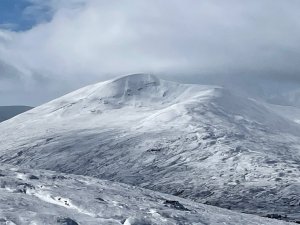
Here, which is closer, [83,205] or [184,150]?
[83,205]

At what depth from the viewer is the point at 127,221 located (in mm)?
27172

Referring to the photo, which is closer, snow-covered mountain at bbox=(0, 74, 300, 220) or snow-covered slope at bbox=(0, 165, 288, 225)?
snow-covered slope at bbox=(0, 165, 288, 225)

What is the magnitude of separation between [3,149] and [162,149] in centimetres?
4600

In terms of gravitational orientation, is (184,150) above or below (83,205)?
below

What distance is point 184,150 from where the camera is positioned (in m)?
131

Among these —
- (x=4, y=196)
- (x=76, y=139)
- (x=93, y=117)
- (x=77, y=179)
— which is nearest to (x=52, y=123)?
(x=93, y=117)

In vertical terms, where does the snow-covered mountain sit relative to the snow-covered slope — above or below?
below

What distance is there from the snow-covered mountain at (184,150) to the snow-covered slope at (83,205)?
44.8m

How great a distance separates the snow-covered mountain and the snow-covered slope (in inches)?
1765

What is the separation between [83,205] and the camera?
29406 millimetres

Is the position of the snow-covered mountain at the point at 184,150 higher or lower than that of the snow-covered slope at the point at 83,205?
lower

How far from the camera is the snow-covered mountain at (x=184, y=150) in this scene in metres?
97.9

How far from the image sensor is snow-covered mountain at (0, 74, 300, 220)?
321ft

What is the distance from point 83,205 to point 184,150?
102513mm
